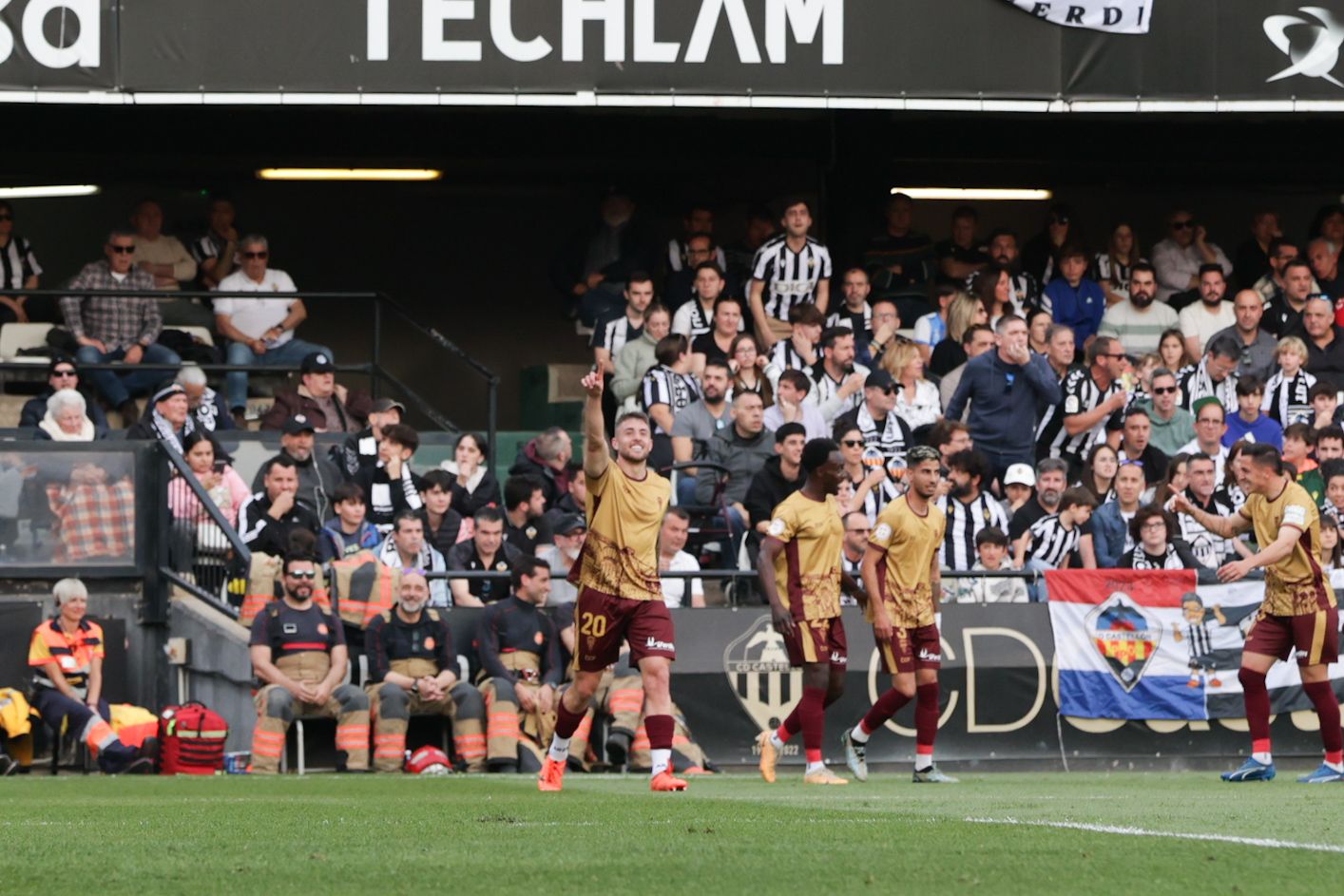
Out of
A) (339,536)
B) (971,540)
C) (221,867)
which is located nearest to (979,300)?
(971,540)

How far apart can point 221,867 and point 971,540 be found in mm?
10711

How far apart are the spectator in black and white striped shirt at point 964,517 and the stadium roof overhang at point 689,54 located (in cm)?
368

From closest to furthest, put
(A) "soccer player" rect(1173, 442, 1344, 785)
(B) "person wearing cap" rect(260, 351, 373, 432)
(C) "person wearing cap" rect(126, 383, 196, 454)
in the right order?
(A) "soccer player" rect(1173, 442, 1344, 785)
(C) "person wearing cap" rect(126, 383, 196, 454)
(B) "person wearing cap" rect(260, 351, 373, 432)

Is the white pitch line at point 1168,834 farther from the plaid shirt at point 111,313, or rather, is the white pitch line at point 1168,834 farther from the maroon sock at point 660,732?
the plaid shirt at point 111,313

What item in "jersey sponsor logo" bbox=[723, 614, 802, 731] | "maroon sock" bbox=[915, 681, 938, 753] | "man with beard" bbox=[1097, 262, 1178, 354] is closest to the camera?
"maroon sock" bbox=[915, 681, 938, 753]

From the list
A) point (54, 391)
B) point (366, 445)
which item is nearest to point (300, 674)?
point (366, 445)

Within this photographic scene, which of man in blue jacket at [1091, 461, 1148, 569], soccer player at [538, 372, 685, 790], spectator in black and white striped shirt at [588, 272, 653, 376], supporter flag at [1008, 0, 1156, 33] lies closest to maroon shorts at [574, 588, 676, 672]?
soccer player at [538, 372, 685, 790]

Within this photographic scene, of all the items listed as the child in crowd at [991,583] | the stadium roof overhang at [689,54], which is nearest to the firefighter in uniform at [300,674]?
the child in crowd at [991,583]

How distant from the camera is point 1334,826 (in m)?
8.48

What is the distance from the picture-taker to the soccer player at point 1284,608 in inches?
523

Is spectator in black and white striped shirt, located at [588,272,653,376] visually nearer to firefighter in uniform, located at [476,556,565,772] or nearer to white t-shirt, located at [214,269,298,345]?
white t-shirt, located at [214,269,298,345]

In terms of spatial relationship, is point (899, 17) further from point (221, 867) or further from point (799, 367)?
point (221, 867)

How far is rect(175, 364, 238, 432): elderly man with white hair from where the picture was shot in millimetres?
18297

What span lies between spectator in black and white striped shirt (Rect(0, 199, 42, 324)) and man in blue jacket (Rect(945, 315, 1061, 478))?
8.48m
